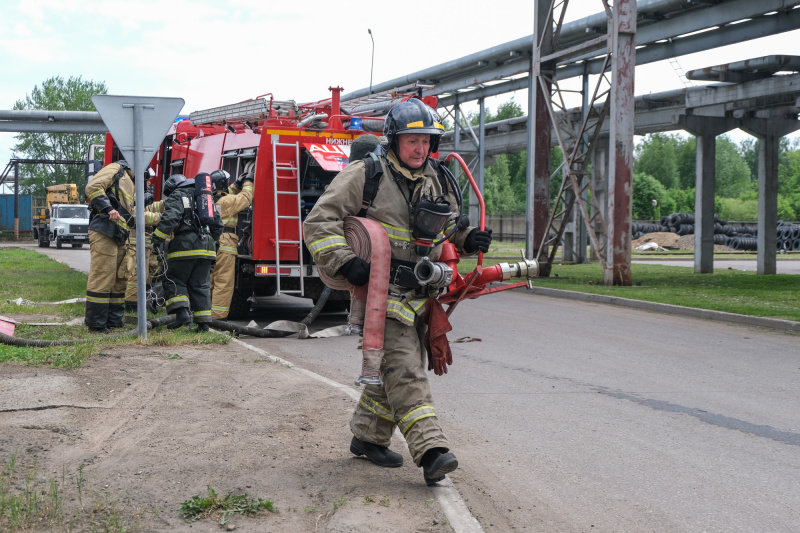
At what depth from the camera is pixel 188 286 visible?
10.3 m

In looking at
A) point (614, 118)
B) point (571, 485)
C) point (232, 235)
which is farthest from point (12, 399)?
point (614, 118)

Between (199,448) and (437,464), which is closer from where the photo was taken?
(437,464)

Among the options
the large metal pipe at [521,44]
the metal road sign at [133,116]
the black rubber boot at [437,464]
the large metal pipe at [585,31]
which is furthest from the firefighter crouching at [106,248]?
the large metal pipe at [521,44]

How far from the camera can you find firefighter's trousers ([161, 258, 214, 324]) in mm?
10148

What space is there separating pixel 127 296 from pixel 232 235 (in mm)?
1770

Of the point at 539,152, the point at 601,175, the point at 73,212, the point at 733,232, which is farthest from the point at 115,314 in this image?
the point at 733,232

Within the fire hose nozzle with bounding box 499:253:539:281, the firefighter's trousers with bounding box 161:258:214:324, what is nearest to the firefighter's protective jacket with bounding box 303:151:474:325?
the fire hose nozzle with bounding box 499:253:539:281

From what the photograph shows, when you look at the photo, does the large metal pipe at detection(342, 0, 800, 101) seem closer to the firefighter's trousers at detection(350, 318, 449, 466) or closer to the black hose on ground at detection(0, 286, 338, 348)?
the black hose on ground at detection(0, 286, 338, 348)

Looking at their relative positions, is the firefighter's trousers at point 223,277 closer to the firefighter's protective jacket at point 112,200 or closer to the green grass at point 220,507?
the firefighter's protective jacket at point 112,200

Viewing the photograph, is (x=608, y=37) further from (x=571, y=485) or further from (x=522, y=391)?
(x=571, y=485)

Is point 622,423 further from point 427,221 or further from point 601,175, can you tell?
point 601,175

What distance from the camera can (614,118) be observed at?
1770 centimetres

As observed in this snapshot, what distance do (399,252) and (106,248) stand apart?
6733 millimetres

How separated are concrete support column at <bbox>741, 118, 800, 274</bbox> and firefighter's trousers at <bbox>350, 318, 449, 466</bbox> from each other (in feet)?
72.4
